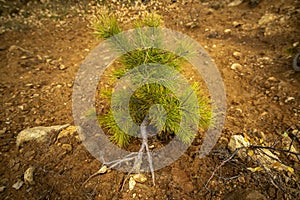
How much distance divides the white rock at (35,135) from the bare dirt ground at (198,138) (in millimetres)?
56

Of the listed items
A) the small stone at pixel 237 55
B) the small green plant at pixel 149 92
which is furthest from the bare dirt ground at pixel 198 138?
the small green plant at pixel 149 92

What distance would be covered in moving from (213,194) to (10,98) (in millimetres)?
2388

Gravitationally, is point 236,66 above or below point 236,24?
below

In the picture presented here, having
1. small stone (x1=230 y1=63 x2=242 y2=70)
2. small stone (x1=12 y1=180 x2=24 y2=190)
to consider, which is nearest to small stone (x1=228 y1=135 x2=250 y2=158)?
small stone (x1=230 y1=63 x2=242 y2=70)

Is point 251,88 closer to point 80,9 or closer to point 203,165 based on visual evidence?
point 203,165

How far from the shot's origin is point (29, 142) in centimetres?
211

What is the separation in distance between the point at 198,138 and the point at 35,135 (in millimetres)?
1479

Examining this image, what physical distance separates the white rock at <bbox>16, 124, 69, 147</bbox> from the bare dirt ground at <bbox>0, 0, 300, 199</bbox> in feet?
0.18

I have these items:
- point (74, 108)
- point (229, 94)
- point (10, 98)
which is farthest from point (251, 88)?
point (10, 98)

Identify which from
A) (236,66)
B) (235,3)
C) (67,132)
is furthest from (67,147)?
(235,3)

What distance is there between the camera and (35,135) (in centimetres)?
214

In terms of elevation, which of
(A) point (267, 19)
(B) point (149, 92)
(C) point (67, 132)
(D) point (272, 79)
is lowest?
(D) point (272, 79)

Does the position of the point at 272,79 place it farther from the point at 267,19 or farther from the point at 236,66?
the point at 267,19

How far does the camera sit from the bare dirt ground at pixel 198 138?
178 cm
